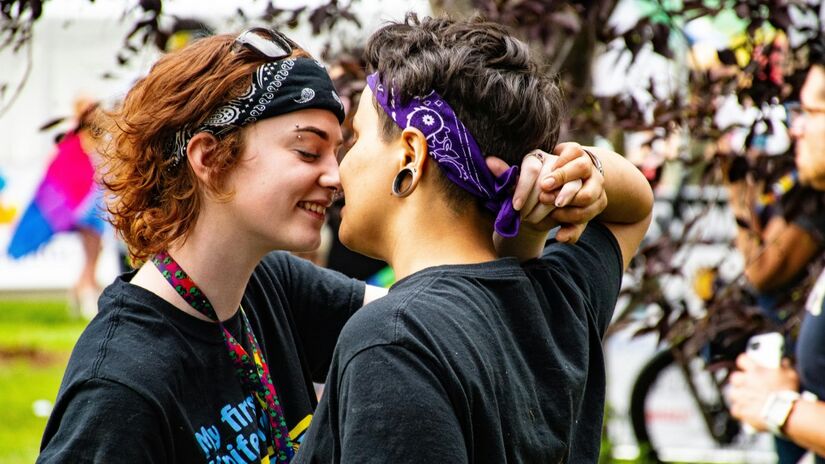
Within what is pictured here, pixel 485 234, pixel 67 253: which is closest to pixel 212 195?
pixel 485 234

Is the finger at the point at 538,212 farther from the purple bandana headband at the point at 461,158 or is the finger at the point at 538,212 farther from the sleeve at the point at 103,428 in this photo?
the sleeve at the point at 103,428

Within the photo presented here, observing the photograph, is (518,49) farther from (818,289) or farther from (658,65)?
(658,65)

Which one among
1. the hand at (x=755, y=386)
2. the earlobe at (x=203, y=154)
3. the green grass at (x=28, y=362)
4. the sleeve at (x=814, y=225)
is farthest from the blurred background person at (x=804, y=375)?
the green grass at (x=28, y=362)

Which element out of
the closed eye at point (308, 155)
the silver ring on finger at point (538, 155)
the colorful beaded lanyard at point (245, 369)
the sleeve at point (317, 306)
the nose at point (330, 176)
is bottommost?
the sleeve at point (317, 306)

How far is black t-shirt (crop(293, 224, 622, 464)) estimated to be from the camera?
151 cm

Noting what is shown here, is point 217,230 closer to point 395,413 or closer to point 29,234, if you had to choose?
point 395,413

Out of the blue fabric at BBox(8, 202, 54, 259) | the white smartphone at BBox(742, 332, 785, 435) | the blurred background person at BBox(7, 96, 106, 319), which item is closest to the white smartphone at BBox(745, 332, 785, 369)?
the white smartphone at BBox(742, 332, 785, 435)

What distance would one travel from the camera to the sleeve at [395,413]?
1.50m

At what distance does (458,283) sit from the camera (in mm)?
1701

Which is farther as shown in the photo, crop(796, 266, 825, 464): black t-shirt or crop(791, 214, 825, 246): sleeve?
crop(791, 214, 825, 246): sleeve

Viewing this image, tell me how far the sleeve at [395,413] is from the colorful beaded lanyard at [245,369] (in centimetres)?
51

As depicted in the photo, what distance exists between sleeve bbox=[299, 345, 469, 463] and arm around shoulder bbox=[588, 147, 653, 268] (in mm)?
667

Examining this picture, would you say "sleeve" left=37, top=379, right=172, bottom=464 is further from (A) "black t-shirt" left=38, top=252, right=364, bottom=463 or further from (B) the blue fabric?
(B) the blue fabric

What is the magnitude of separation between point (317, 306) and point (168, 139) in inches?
20.7
